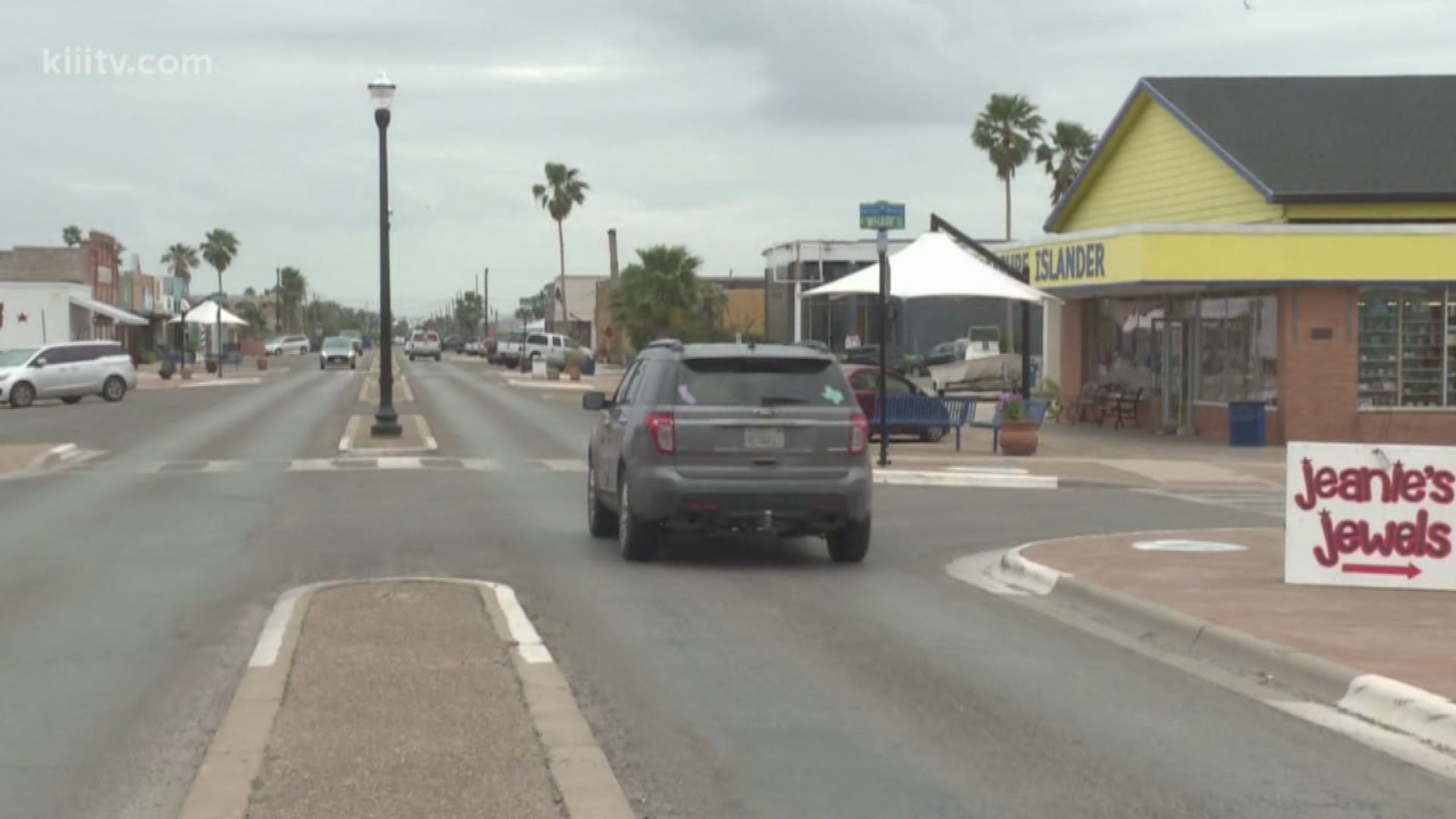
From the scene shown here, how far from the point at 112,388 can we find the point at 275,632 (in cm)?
4482

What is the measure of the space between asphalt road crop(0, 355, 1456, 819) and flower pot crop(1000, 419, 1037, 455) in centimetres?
800

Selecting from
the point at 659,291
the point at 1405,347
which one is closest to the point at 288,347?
the point at 659,291

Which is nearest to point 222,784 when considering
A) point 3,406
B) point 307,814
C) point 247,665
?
point 307,814

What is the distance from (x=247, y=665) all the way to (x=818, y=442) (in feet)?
19.3

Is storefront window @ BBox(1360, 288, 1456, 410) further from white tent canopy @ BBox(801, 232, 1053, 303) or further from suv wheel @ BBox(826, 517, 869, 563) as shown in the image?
suv wheel @ BBox(826, 517, 869, 563)

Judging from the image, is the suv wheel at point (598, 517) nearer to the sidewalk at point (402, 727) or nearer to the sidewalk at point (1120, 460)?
the sidewalk at point (402, 727)

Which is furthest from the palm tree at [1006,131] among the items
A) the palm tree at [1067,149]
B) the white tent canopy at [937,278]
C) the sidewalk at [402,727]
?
the sidewalk at [402,727]

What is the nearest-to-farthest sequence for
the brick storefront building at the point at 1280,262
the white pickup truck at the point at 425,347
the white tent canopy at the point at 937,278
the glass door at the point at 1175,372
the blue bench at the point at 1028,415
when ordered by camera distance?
the blue bench at the point at 1028,415 < the white tent canopy at the point at 937,278 < the brick storefront building at the point at 1280,262 < the glass door at the point at 1175,372 < the white pickup truck at the point at 425,347

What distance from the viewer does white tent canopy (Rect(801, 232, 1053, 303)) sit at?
102ft

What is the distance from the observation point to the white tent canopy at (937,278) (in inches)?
1224

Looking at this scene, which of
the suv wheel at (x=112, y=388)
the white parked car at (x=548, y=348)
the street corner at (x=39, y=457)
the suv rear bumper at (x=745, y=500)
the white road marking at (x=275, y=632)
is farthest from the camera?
the white parked car at (x=548, y=348)

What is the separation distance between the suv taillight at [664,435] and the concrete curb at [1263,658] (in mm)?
2847

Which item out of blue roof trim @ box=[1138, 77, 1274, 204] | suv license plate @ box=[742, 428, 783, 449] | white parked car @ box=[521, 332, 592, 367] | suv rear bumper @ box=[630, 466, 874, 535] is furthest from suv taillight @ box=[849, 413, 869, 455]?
white parked car @ box=[521, 332, 592, 367]

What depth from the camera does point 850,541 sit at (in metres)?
15.3
